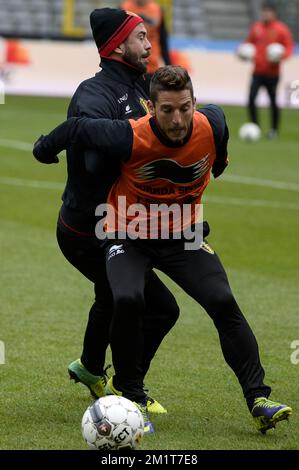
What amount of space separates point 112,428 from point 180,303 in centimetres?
459

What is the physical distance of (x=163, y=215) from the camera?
6.64 meters

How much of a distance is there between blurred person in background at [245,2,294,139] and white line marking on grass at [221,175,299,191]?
17.5ft

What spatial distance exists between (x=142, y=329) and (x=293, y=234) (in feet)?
25.7

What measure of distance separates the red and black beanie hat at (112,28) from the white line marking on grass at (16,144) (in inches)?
550

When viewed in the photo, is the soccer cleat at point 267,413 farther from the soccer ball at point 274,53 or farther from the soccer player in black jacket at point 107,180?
the soccer ball at point 274,53

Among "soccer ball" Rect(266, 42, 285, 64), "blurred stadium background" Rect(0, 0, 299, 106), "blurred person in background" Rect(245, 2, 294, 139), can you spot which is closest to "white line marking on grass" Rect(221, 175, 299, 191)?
"blurred person in background" Rect(245, 2, 294, 139)

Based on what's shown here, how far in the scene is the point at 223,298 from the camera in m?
6.44

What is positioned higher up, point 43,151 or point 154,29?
point 43,151

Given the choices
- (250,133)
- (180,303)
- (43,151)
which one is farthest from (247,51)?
(43,151)

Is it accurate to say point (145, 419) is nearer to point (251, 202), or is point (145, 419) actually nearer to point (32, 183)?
point (251, 202)

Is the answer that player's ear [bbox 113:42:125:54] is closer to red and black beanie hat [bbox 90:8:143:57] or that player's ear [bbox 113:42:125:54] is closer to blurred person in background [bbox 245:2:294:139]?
red and black beanie hat [bbox 90:8:143:57]

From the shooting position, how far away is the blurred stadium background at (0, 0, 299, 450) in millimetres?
6684

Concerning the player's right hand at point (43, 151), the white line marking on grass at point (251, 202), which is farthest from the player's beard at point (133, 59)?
the white line marking on grass at point (251, 202)
